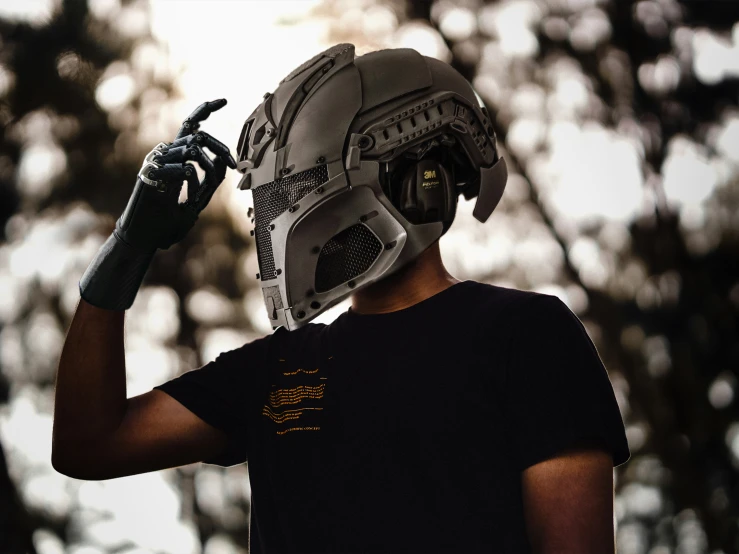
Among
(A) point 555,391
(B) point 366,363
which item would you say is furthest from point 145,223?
(A) point 555,391

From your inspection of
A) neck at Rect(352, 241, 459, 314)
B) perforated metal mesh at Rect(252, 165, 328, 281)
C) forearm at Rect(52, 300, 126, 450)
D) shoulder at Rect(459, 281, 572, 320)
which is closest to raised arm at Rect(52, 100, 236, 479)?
forearm at Rect(52, 300, 126, 450)

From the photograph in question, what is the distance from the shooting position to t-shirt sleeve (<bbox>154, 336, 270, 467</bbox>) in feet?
5.53

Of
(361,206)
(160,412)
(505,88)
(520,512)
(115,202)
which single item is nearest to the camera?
(520,512)

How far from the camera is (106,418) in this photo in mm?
1615

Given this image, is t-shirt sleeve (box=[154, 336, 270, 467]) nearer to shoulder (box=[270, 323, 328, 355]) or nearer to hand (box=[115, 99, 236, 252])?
shoulder (box=[270, 323, 328, 355])

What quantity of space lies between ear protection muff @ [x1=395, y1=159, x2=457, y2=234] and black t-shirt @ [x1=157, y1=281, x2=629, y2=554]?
14 cm

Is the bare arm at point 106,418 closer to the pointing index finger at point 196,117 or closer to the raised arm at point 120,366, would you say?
the raised arm at point 120,366

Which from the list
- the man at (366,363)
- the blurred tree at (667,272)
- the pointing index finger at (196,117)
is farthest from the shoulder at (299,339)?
the blurred tree at (667,272)

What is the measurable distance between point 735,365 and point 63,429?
9.88 feet

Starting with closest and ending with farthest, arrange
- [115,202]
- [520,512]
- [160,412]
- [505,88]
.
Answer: [520,512] < [160,412] < [115,202] < [505,88]

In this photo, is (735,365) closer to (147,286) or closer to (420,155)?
(147,286)

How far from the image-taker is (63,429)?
1624mm

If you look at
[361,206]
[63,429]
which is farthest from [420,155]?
[63,429]

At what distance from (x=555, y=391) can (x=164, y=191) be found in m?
Result: 0.78
